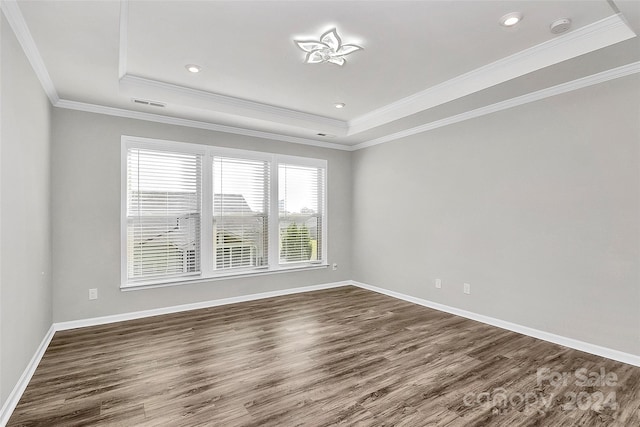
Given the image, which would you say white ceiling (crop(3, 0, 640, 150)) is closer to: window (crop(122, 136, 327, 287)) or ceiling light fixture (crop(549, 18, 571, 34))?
ceiling light fixture (crop(549, 18, 571, 34))

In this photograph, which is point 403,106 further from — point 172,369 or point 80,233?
point 80,233

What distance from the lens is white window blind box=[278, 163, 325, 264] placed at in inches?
213

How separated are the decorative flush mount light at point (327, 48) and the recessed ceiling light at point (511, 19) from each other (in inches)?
43.7

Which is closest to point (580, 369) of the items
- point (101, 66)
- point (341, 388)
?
point (341, 388)

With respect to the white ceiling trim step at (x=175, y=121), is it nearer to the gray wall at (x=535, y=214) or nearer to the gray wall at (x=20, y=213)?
the gray wall at (x=20, y=213)

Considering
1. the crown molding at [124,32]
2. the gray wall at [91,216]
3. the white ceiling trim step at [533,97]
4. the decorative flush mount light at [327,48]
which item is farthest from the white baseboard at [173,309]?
the decorative flush mount light at [327,48]

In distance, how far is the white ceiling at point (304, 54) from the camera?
2312mm

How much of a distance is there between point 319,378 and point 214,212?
2.91 meters

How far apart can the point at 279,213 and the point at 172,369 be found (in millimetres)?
2954

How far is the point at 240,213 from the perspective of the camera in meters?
4.94

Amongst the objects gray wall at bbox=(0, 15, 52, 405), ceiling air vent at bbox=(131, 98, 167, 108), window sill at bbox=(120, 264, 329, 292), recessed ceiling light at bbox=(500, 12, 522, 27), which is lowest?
window sill at bbox=(120, 264, 329, 292)

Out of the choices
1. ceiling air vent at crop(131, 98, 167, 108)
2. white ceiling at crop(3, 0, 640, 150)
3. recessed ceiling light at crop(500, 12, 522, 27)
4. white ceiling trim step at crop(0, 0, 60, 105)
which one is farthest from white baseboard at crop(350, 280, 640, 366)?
white ceiling trim step at crop(0, 0, 60, 105)

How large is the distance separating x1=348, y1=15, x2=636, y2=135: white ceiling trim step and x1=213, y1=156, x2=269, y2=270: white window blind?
7.10 feet

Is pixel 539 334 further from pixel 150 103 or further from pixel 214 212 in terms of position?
pixel 150 103
